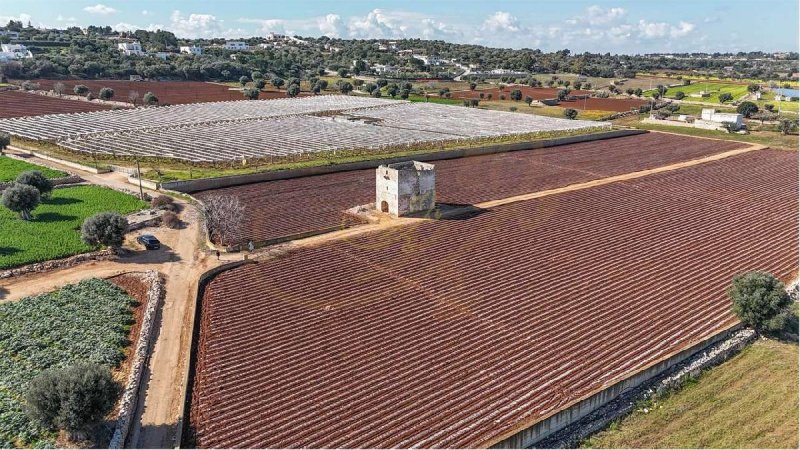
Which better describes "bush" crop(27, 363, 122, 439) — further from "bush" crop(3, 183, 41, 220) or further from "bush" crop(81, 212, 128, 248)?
"bush" crop(3, 183, 41, 220)

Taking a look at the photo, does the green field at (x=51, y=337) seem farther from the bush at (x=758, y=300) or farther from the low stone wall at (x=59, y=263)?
the bush at (x=758, y=300)

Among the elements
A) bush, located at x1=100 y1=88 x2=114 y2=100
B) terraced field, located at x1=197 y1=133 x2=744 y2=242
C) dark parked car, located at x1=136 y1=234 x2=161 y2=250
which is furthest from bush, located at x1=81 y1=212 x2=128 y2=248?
bush, located at x1=100 y1=88 x2=114 y2=100

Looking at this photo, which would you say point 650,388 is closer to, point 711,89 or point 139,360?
point 139,360

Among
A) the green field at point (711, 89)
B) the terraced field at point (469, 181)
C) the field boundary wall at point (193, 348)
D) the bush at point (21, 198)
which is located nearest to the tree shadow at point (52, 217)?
the bush at point (21, 198)

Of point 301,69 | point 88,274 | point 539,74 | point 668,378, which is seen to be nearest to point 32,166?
point 88,274

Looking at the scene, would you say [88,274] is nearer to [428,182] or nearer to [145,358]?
[145,358]

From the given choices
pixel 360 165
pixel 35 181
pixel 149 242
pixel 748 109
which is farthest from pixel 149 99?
pixel 748 109

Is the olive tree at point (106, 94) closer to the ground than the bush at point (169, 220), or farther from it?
farther from it
